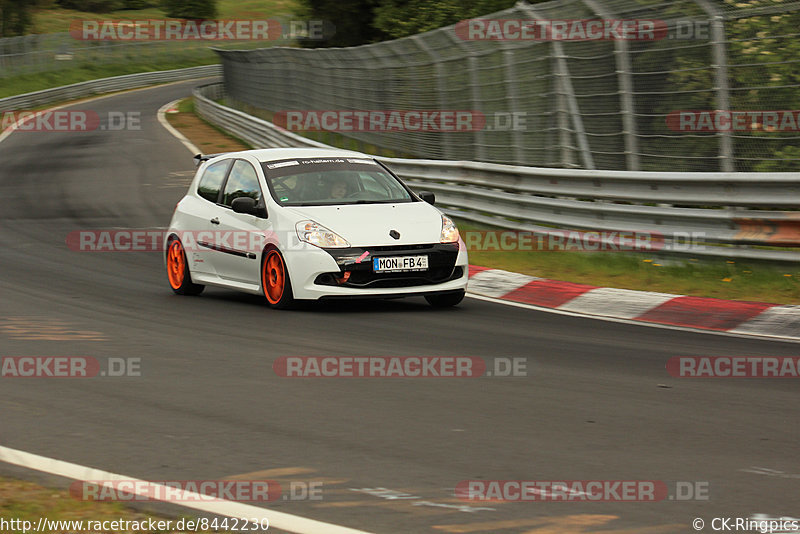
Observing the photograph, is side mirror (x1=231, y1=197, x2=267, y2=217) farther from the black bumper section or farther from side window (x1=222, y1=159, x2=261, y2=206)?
the black bumper section

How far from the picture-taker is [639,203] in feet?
43.3

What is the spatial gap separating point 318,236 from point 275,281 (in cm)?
63

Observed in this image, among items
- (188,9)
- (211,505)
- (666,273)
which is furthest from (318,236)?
(188,9)

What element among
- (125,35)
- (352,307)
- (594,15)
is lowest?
(352,307)

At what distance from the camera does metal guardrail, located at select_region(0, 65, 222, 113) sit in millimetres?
48906

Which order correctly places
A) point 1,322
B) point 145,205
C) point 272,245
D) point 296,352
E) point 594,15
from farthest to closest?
1. point 145,205
2. point 594,15
3. point 272,245
4. point 1,322
5. point 296,352

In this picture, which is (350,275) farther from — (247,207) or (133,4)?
(133,4)

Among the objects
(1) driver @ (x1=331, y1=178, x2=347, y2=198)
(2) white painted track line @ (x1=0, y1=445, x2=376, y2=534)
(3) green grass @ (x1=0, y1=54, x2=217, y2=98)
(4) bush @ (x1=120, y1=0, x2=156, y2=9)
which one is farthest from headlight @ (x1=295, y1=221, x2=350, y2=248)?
(4) bush @ (x1=120, y1=0, x2=156, y2=9)

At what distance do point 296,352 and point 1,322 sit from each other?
309 cm

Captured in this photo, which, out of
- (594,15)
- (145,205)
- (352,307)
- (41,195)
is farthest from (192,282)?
(41,195)

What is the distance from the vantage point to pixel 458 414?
636 centimetres


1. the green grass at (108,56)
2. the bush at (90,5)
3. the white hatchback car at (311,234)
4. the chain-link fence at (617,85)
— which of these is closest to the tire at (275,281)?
the white hatchback car at (311,234)

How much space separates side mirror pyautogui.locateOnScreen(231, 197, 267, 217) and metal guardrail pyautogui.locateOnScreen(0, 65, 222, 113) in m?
39.0

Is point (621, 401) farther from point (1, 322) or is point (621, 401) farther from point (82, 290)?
point (82, 290)
